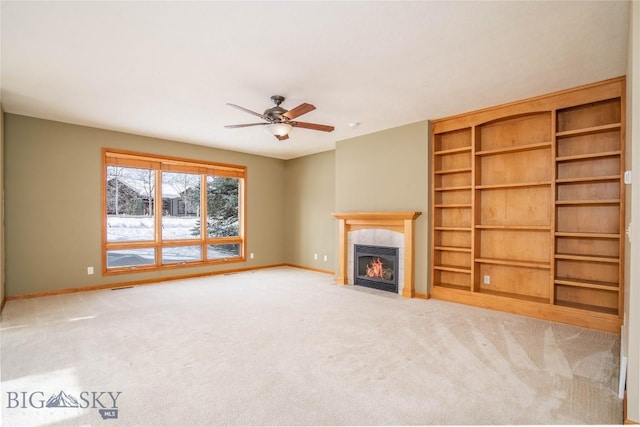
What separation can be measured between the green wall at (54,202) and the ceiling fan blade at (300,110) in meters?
3.55

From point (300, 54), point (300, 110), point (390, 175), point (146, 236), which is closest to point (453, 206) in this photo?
point (390, 175)

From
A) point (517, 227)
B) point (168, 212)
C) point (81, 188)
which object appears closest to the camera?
point (517, 227)

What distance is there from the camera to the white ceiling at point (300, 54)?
2273 millimetres

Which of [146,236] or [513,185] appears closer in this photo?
[513,185]

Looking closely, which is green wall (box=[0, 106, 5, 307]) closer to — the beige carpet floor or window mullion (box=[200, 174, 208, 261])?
the beige carpet floor

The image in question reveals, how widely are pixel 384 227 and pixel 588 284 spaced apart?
268 cm

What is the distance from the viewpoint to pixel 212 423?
1.90m

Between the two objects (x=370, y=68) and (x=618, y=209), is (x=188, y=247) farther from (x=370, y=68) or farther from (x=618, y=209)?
(x=618, y=209)

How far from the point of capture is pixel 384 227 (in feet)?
17.6

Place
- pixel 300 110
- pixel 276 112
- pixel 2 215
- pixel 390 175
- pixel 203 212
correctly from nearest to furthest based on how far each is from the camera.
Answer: pixel 300 110 → pixel 276 112 → pixel 2 215 → pixel 390 175 → pixel 203 212

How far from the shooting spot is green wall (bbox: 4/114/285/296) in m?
4.62

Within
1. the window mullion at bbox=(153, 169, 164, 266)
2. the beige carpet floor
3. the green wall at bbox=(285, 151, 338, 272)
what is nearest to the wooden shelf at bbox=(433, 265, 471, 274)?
the beige carpet floor

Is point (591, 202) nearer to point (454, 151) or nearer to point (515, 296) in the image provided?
point (515, 296)

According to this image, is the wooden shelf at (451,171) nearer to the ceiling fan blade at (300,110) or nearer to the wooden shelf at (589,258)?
the wooden shelf at (589,258)
